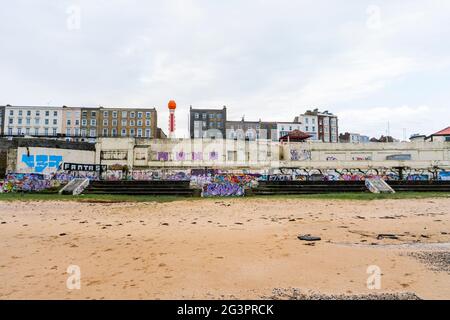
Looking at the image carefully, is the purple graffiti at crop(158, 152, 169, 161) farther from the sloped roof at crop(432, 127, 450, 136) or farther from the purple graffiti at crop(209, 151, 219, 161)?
the sloped roof at crop(432, 127, 450, 136)

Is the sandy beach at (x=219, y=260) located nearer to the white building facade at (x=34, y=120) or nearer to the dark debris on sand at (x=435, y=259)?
the dark debris on sand at (x=435, y=259)

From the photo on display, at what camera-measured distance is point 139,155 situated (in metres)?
44.6

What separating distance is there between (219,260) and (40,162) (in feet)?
129

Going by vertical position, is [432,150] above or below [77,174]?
above

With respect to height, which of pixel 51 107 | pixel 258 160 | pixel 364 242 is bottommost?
pixel 364 242

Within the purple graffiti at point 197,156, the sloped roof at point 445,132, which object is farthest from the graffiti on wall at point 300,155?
the sloped roof at point 445,132

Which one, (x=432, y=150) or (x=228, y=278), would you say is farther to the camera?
(x=432, y=150)

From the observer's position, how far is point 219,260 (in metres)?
6.20

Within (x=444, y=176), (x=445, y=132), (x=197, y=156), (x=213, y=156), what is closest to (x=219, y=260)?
(x=197, y=156)

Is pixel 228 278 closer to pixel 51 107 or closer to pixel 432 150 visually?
pixel 432 150

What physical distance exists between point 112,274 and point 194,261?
5.47ft

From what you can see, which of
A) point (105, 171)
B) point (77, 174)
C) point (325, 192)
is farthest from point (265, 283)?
point (105, 171)

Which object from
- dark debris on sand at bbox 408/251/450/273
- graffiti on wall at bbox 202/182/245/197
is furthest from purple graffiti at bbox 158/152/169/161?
dark debris on sand at bbox 408/251/450/273

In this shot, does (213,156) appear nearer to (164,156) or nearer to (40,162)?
(164,156)
